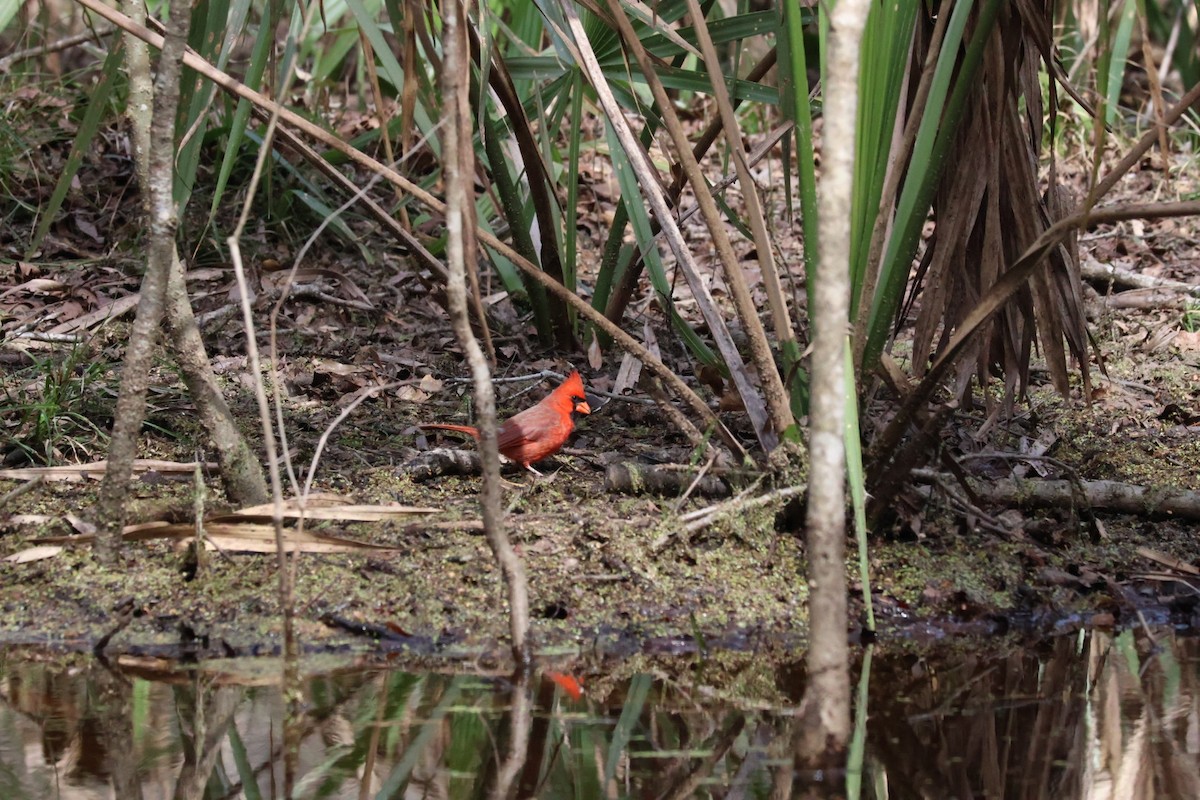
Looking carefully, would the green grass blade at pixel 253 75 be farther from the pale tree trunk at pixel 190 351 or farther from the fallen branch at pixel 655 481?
the fallen branch at pixel 655 481

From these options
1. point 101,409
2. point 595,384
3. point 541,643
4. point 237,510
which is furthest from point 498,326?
point 541,643

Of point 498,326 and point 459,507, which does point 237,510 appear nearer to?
point 459,507

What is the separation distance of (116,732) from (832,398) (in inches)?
63.4

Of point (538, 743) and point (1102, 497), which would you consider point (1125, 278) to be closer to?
point (1102, 497)

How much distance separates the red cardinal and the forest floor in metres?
0.10

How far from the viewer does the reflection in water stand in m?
2.45

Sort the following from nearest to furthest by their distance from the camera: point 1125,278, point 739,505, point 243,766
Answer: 1. point 243,766
2. point 739,505
3. point 1125,278

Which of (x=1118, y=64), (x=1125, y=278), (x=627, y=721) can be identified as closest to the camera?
(x=627, y=721)

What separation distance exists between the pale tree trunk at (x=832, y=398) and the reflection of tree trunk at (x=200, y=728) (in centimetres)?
118

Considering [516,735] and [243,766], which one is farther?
[516,735]

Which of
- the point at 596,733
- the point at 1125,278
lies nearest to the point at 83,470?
the point at 596,733

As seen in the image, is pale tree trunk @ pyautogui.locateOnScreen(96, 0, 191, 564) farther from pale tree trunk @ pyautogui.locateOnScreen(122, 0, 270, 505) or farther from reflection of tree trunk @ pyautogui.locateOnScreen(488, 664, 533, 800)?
reflection of tree trunk @ pyautogui.locateOnScreen(488, 664, 533, 800)

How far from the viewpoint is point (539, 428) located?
407cm

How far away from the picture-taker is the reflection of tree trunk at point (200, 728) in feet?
8.09
